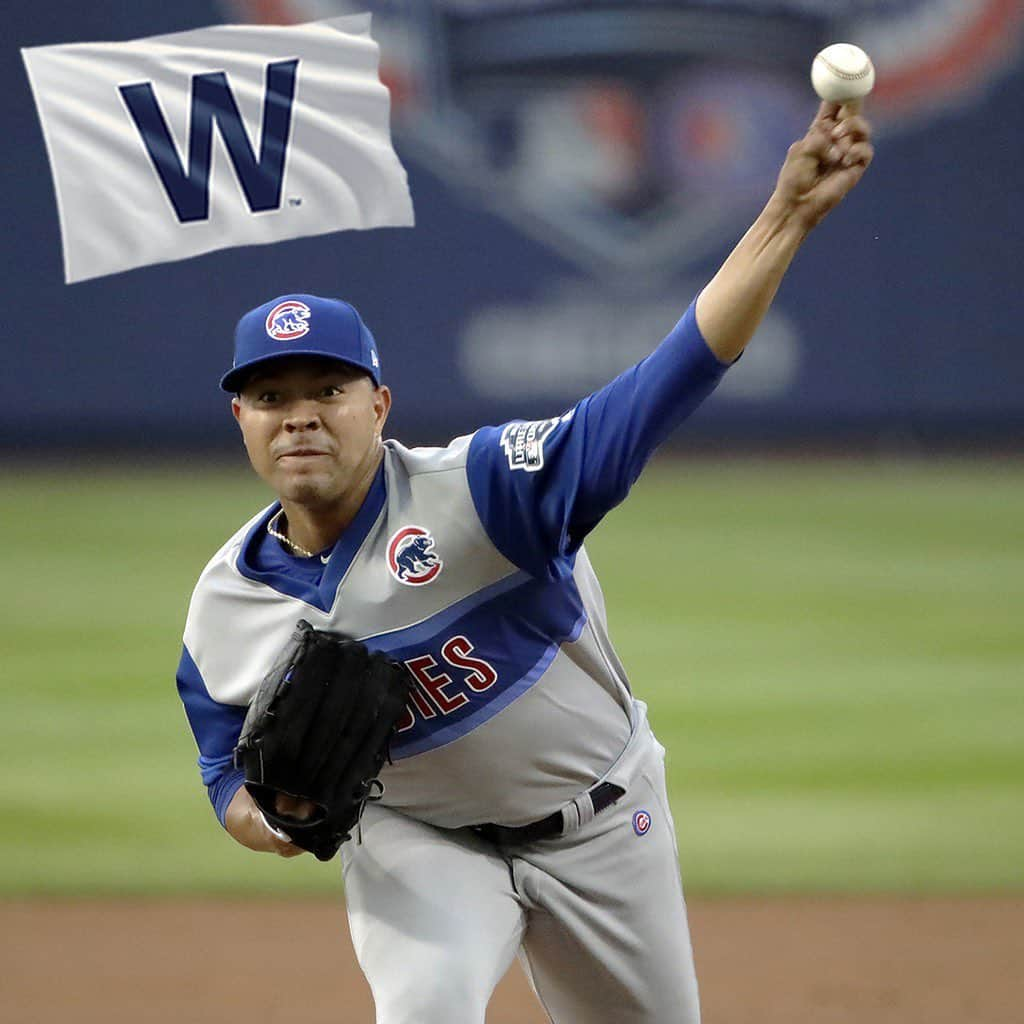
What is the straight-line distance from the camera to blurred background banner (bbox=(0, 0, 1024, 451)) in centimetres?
1516

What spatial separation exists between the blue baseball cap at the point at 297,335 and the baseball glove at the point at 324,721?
0.51 meters

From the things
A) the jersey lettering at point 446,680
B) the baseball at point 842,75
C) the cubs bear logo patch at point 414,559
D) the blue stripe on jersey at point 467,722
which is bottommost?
the blue stripe on jersey at point 467,722

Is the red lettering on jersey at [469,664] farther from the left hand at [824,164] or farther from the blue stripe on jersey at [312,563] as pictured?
the left hand at [824,164]

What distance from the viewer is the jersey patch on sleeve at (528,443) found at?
329 cm

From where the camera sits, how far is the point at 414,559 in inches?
137

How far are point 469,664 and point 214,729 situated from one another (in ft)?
1.93

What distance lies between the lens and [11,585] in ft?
39.1

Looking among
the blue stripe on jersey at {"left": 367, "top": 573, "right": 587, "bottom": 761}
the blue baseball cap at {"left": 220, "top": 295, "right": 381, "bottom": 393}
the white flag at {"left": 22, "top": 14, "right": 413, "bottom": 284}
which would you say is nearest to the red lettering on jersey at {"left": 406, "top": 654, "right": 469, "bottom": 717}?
the blue stripe on jersey at {"left": 367, "top": 573, "right": 587, "bottom": 761}

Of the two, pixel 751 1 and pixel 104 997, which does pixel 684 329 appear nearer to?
pixel 104 997

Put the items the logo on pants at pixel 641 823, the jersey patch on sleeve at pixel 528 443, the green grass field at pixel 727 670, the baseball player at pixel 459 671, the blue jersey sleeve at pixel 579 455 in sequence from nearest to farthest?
the blue jersey sleeve at pixel 579 455 < the jersey patch on sleeve at pixel 528 443 < the baseball player at pixel 459 671 < the logo on pants at pixel 641 823 < the green grass field at pixel 727 670

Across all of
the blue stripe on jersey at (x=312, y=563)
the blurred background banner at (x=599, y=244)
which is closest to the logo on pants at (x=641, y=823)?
the blue stripe on jersey at (x=312, y=563)

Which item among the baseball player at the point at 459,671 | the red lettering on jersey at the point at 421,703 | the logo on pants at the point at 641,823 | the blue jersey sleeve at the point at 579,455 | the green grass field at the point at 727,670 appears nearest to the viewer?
the blue jersey sleeve at the point at 579,455

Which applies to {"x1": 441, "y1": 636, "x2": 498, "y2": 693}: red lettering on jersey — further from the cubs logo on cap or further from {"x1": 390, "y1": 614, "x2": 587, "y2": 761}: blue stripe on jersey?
the cubs logo on cap

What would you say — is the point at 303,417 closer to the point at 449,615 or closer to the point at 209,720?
the point at 449,615
